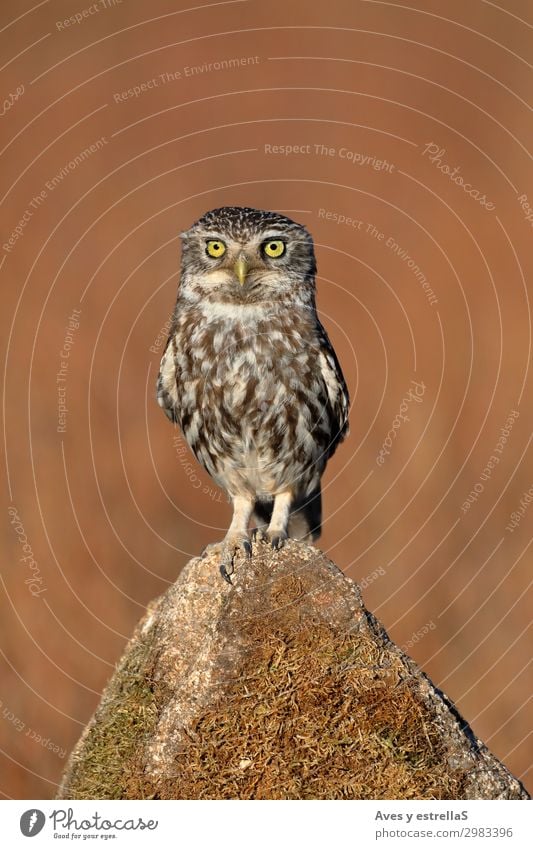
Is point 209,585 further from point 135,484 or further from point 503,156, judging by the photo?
point 503,156

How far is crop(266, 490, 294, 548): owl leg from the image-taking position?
700 centimetres

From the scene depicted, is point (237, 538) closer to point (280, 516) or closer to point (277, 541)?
point (277, 541)

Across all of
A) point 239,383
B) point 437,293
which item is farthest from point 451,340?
point 239,383

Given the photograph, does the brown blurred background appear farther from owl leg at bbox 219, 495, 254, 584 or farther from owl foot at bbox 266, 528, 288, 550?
owl foot at bbox 266, 528, 288, 550

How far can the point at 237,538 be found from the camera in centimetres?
661

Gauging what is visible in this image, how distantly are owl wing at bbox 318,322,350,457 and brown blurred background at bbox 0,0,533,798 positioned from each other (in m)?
6.21

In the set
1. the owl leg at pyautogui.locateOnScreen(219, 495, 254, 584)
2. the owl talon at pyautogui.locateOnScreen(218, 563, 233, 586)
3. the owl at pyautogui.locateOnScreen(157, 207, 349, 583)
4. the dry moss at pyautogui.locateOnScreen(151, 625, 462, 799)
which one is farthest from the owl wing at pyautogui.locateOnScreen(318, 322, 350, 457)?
the dry moss at pyautogui.locateOnScreen(151, 625, 462, 799)

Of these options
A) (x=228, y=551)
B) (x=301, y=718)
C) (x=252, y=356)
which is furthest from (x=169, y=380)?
(x=301, y=718)

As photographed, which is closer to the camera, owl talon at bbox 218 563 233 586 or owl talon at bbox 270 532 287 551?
owl talon at bbox 218 563 233 586

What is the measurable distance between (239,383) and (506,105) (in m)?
8.99

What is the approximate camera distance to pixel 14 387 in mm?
13055

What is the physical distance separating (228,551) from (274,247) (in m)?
1.87

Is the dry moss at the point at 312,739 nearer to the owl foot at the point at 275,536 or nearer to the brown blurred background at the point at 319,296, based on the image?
the owl foot at the point at 275,536

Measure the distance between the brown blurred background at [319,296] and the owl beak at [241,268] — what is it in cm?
673
